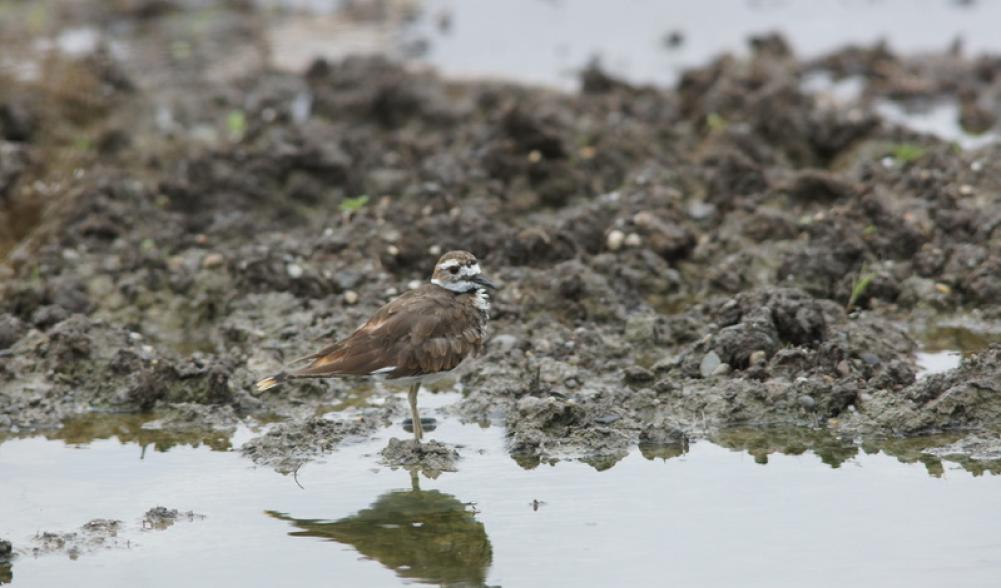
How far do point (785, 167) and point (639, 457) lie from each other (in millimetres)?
6732

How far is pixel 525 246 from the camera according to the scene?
561 inches

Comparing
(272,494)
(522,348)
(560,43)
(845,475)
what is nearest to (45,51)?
(560,43)

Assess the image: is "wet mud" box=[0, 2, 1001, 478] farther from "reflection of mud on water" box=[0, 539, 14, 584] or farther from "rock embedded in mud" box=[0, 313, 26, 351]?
"reflection of mud on water" box=[0, 539, 14, 584]

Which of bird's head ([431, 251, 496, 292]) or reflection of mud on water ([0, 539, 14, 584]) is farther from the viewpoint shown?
bird's head ([431, 251, 496, 292])

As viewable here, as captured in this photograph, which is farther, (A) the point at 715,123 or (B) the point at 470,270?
(A) the point at 715,123

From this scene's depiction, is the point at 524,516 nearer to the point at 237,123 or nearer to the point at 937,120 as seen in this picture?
the point at 237,123

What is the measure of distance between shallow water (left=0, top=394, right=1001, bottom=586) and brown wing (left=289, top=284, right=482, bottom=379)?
634mm

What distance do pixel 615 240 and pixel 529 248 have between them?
836 millimetres

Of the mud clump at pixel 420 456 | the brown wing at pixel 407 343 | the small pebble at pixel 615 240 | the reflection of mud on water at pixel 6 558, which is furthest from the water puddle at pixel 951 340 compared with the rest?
the reflection of mud on water at pixel 6 558

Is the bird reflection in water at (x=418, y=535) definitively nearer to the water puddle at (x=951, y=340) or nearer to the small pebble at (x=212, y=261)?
the water puddle at (x=951, y=340)

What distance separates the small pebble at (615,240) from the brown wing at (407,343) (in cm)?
313

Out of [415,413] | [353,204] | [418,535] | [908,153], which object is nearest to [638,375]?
Result: [415,413]

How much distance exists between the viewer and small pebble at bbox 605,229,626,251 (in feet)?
46.9

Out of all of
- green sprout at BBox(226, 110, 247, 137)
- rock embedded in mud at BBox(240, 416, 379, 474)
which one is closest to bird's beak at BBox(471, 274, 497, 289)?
rock embedded in mud at BBox(240, 416, 379, 474)
